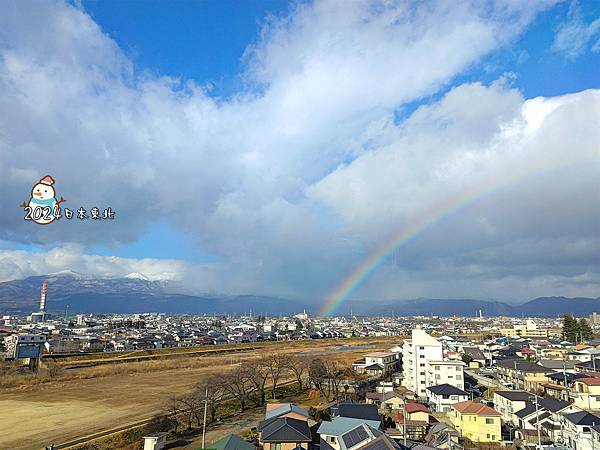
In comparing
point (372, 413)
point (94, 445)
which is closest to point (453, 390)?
point (372, 413)

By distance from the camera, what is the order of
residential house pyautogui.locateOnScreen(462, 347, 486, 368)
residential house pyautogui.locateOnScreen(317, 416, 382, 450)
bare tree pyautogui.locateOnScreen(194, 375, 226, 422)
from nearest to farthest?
residential house pyautogui.locateOnScreen(317, 416, 382, 450) < bare tree pyautogui.locateOnScreen(194, 375, 226, 422) < residential house pyautogui.locateOnScreen(462, 347, 486, 368)

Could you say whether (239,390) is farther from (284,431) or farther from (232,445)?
(232,445)

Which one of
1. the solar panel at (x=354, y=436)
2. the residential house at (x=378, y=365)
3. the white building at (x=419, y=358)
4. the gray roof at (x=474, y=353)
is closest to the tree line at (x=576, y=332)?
the gray roof at (x=474, y=353)

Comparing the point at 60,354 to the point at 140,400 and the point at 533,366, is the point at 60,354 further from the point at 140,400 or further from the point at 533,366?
the point at 533,366

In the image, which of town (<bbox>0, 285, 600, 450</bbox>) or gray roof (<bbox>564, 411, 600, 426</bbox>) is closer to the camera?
A: town (<bbox>0, 285, 600, 450</bbox>)

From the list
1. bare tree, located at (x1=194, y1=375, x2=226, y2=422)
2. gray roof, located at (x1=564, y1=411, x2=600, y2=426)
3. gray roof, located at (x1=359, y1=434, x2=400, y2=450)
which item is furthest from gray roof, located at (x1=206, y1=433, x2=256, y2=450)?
gray roof, located at (x1=564, y1=411, x2=600, y2=426)

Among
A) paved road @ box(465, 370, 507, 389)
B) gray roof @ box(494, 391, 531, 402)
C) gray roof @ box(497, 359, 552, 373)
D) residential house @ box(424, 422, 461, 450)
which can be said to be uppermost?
gray roof @ box(494, 391, 531, 402)

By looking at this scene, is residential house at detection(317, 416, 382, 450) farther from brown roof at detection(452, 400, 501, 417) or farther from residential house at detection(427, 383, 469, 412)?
residential house at detection(427, 383, 469, 412)

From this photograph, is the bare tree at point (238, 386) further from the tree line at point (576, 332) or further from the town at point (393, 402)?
the tree line at point (576, 332)
